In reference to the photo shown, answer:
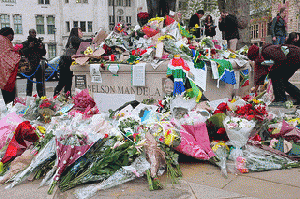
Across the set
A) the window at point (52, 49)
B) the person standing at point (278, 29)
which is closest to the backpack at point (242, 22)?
the person standing at point (278, 29)

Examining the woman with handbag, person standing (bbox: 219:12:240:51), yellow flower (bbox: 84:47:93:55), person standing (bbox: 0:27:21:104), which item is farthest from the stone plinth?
person standing (bbox: 219:12:240:51)

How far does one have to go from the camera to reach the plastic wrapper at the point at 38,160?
302 centimetres

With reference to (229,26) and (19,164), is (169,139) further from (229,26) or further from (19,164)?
(229,26)

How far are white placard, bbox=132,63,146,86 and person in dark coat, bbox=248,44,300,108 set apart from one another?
1.96 metres

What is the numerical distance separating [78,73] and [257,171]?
421cm

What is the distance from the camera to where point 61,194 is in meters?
2.76

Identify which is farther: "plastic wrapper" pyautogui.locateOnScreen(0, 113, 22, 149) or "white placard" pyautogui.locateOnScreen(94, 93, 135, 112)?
"white placard" pyautogui.locateOnScreen(94, 93, 135, 112)

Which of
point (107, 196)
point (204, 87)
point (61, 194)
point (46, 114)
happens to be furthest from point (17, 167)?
point (204, 87)

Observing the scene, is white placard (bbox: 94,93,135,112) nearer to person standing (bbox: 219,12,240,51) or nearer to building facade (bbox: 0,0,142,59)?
person standing (bbox: 219,12,240,51)

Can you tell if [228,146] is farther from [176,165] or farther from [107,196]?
[107,196]

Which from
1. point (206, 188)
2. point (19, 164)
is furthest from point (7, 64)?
point (206, 188)

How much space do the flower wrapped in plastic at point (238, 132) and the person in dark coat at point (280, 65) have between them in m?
2.23

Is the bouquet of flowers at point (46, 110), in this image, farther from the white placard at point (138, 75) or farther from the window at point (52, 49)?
the window at point (52, 49)

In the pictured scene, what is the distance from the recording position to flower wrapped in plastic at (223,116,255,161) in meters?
3.33
